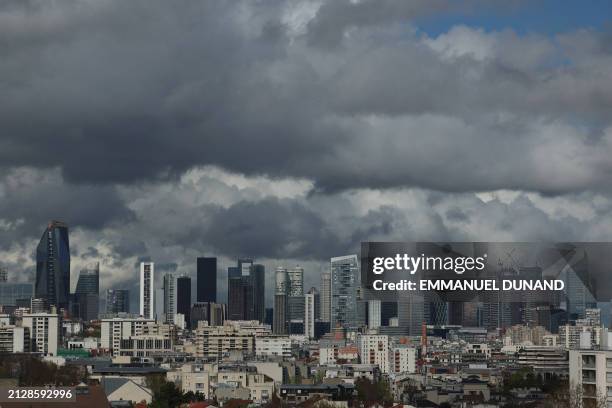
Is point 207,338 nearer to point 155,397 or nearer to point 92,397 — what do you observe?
point 155,397

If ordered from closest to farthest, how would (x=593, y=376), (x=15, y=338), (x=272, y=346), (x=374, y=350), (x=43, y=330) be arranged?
1. (x=593, y=376)
2. (x=374, y=350)
3. (x=15, y=338)
4. (x=272, y=346)
5. (x=43, y=330)

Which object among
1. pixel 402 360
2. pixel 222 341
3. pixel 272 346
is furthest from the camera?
pixel 222 341

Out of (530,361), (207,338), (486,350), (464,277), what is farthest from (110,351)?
(464,277)

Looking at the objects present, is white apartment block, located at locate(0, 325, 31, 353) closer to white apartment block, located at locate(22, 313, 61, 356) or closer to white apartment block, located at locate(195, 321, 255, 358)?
white apartment block, located at locate(22, 313, 61, 356)

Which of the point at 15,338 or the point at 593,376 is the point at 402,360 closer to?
the point at 15,338

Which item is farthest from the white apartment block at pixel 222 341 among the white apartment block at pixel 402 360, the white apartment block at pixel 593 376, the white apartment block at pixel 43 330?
the white apartment block at pixel 593 376

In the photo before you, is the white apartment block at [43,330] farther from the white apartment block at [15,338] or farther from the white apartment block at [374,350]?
the white apartment block at [374,350]

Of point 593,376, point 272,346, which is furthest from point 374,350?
point 593,376

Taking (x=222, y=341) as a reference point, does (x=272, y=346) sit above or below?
below
